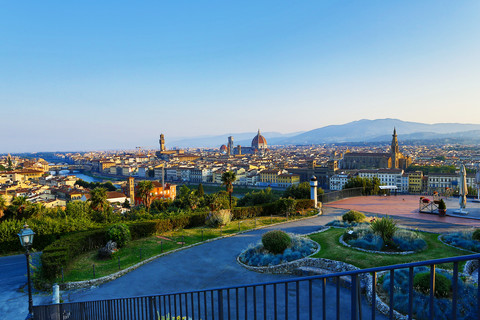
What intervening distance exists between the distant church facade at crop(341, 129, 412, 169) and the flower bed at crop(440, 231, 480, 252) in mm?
98371

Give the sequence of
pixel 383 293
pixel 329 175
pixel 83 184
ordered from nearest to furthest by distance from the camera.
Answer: pixel 383 293 < pixel 83 184 < pixel 329 175

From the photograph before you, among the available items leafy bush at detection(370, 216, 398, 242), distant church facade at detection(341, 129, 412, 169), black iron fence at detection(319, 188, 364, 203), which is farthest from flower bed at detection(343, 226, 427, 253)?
distant church facade at detection(341, 129, 412, 169)

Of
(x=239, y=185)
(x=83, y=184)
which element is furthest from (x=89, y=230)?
(x=239, y=185)

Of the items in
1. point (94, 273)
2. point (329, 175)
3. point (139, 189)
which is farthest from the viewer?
point (329, 175)

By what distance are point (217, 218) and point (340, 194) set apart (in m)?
12.0

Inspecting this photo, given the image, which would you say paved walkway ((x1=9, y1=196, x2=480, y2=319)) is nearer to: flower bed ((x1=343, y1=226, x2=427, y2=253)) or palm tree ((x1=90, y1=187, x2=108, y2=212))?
flower bed ((x1=343, y1=226, x2=427, y2=253))

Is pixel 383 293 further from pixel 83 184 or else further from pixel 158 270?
pixel 83 184

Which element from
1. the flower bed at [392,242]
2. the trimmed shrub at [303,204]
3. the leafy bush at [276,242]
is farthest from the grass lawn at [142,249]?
the flower bed at [392,242]

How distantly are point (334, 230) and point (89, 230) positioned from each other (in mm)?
12093

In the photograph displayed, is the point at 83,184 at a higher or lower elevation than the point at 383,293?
lower

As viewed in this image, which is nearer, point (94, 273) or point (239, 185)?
point (94, 273)

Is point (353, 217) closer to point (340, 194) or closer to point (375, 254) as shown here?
point (375, 254)

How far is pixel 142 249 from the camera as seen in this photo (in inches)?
534

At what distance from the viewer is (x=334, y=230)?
1515 cm
